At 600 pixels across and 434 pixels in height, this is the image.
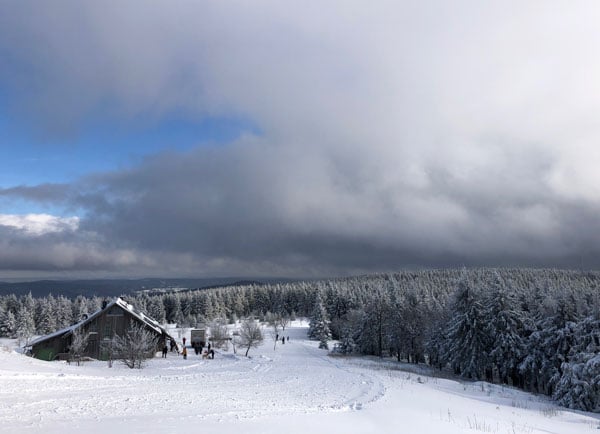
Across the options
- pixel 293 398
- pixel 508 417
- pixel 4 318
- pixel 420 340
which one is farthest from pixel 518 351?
pixel 4 318

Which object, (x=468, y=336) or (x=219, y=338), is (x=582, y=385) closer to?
(x=468, y=336)

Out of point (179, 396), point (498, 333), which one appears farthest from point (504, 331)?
point (179, 396)

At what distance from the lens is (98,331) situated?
5131 cm

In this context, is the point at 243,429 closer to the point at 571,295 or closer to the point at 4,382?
the point at 4,382

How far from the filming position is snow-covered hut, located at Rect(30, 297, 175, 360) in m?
49.7

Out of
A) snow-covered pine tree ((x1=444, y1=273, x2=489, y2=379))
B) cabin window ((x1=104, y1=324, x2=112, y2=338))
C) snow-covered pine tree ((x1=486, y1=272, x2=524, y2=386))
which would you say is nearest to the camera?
snow-covered pine tree ((x1=486, y1=272, x2=524, y2=386))

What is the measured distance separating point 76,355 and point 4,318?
3144 inches

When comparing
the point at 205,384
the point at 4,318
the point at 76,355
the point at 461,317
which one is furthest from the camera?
the point at 4,318

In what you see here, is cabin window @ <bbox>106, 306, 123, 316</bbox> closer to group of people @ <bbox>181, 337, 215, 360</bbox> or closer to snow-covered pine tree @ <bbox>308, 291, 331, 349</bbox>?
group of people @ <bbox>181, 337, 215, 360</bbox>

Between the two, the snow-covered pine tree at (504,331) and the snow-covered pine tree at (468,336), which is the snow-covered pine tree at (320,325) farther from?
the snow-covered pine tree at (504,331)

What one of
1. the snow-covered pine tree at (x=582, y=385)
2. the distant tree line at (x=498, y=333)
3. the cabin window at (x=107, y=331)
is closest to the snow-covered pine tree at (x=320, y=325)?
the distant tree line at (x=498, y=333)

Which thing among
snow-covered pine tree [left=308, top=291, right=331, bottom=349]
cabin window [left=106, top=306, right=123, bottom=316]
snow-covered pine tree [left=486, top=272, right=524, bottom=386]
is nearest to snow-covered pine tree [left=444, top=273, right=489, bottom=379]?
snow-covered pine tree [left=486, top=272, right=524, bottom=386]

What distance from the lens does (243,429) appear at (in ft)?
36.2

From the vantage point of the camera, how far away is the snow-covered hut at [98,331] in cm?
4966
